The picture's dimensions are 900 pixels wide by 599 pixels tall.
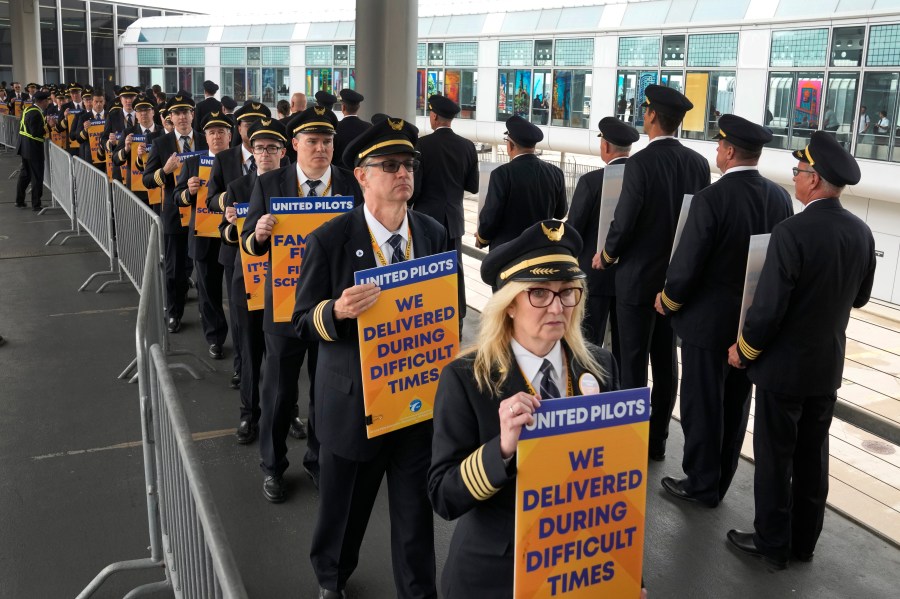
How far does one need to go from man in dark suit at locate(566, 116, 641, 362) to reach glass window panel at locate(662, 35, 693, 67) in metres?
16.6

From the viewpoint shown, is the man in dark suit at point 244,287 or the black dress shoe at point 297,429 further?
the black dress shoe at point 297,429

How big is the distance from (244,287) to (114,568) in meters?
2.02

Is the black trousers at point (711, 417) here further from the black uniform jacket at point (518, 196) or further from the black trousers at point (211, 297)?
the black trousers at point (211, 297)

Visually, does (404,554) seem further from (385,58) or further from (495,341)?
(385,58)

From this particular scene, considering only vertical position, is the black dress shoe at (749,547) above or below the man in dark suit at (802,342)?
below

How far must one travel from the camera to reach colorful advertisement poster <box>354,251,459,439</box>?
137 inches

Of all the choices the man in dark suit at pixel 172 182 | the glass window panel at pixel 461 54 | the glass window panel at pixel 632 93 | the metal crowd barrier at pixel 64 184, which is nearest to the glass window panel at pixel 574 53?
the glass window panel at pixel 632 93

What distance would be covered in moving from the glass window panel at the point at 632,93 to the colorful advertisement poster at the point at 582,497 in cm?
2125

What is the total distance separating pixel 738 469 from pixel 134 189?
295 inches

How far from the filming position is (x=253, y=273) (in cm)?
545

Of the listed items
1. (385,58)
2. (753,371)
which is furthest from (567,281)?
(385,58)

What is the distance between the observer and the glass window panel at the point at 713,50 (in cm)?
2021

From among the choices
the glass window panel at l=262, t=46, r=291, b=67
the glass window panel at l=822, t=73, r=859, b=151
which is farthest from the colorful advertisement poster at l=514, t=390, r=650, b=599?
the glass window panel at l=262, t=46, r=291, b=67

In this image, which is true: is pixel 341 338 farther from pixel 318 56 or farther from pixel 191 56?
pixel 191 56
